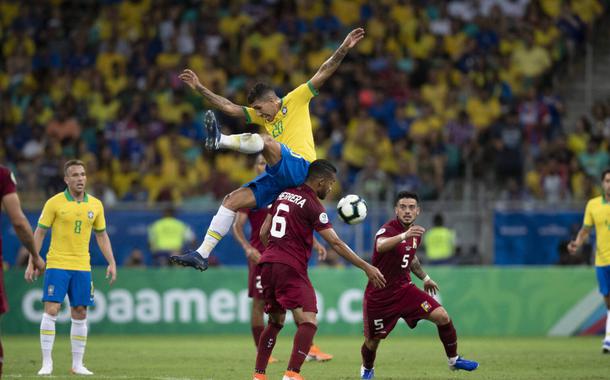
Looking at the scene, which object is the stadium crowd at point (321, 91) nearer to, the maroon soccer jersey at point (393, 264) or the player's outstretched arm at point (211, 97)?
the maroon soccer jersey at point (393, 264)

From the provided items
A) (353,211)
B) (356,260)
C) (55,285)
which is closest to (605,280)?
(353,211)

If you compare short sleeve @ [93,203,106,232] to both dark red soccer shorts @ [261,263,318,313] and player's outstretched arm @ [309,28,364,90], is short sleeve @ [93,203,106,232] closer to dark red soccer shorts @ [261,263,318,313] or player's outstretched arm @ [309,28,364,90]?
player's outstretched arm @ [309,28,364,90]

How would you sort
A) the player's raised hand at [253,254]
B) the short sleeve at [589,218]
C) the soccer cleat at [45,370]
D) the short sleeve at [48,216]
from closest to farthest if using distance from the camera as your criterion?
the soccer cleat at [45,370] → the short sleeve at [48,216] → the player's raised hand at [253,254] → the short sleeve at [589,218]

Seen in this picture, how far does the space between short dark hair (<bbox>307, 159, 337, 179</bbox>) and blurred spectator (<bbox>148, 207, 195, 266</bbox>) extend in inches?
464

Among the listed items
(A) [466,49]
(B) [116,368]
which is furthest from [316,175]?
(A) [466,49]

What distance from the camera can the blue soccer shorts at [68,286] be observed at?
1417 cm

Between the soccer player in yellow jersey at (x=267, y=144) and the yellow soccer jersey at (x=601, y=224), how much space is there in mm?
6517

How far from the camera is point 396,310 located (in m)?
13.3

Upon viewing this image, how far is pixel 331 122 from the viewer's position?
27516mm

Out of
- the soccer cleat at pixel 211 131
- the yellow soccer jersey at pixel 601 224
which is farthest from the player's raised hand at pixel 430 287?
the yellow soccer jersey at pixel 601 224

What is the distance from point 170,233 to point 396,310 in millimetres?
10727

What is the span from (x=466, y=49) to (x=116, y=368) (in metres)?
16.8

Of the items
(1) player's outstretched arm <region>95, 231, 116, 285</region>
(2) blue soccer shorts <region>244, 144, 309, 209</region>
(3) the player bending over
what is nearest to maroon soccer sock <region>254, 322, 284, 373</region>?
(3) the player bending over

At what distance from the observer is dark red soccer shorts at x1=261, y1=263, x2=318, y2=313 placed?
1143cm
